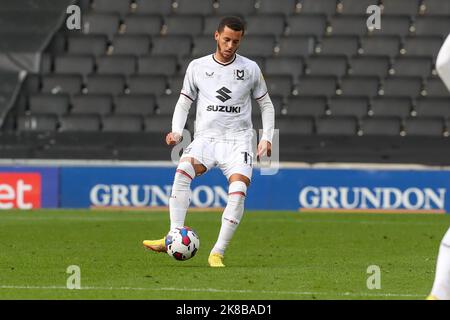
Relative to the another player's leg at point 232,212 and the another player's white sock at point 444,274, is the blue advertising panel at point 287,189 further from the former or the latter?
the another player's white sock at point 444,274

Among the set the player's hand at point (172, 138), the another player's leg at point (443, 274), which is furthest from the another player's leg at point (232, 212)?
the another player's leg at point (443, 274)

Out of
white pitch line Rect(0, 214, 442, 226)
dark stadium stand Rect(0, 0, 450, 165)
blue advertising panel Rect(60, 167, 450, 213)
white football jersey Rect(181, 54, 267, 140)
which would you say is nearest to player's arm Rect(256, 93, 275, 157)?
white football jersey Rect(181, 54, 267, 140)

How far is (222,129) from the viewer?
1220 centimetres

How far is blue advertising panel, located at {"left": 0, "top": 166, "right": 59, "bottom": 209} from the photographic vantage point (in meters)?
22.5

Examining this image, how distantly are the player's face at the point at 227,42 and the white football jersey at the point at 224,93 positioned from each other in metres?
0.14

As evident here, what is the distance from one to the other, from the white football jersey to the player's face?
5.6 inches

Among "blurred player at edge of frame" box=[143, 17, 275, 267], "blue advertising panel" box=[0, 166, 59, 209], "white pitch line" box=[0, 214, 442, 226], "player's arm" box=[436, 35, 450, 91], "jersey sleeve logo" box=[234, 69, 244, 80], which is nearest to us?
"player's arm" box=[436, 35, 450, 91]

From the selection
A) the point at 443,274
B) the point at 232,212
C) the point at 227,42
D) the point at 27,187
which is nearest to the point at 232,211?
the point at 232,212

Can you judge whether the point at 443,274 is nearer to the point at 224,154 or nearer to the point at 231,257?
the point at 224,154

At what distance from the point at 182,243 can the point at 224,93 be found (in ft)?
4.82

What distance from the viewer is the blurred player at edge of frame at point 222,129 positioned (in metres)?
12.0

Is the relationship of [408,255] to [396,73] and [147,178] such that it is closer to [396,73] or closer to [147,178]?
[147,178]

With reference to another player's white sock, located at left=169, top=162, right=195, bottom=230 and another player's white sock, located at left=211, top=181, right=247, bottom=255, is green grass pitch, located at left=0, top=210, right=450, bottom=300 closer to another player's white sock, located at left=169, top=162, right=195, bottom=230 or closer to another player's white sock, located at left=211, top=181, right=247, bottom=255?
another player's white sock, located at left=211, top=181, right=247, bottom=255
